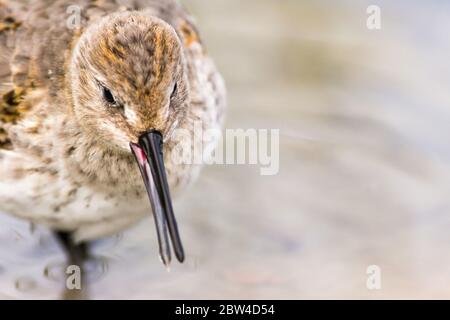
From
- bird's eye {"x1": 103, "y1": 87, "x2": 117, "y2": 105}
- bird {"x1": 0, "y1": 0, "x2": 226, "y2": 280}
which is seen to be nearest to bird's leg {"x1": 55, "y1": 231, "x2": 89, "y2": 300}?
bird {"x1": 0, "y1": 0, "x2": 226, "y2": 280}

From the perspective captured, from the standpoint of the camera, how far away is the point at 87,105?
5742mm

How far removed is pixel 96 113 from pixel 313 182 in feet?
8.17

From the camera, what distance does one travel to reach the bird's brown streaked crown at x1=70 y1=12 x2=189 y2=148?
543 centimetres

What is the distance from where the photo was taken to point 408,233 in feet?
23.4

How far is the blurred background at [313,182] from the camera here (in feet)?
21.9

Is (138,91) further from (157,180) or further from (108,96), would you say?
(157,180)

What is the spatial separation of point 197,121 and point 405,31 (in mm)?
3632

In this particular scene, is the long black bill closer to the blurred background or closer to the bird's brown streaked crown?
the bird's brown streaked crown

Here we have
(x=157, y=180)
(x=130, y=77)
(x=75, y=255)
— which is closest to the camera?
(x=157, y=180)

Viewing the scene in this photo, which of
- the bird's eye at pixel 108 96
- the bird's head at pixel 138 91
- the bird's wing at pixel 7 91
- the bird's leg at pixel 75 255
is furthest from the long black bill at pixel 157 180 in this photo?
the bird's leg at pixel 75 255

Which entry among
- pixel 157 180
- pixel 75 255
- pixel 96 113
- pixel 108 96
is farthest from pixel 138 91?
pixel 75 255

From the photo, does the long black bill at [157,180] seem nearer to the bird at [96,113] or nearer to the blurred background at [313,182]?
the bird at [96,113]

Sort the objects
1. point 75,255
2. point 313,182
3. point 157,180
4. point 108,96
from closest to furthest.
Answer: point 157,180, point 108,96, point 75,255, point 313,182

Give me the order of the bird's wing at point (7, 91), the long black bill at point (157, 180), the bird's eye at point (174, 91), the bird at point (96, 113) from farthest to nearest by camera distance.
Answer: the bird's wing at point (7, 91)
the bird's eye at point (174, 91)
the bird at point (96, 113)
the long black bill at point (157, 180)
